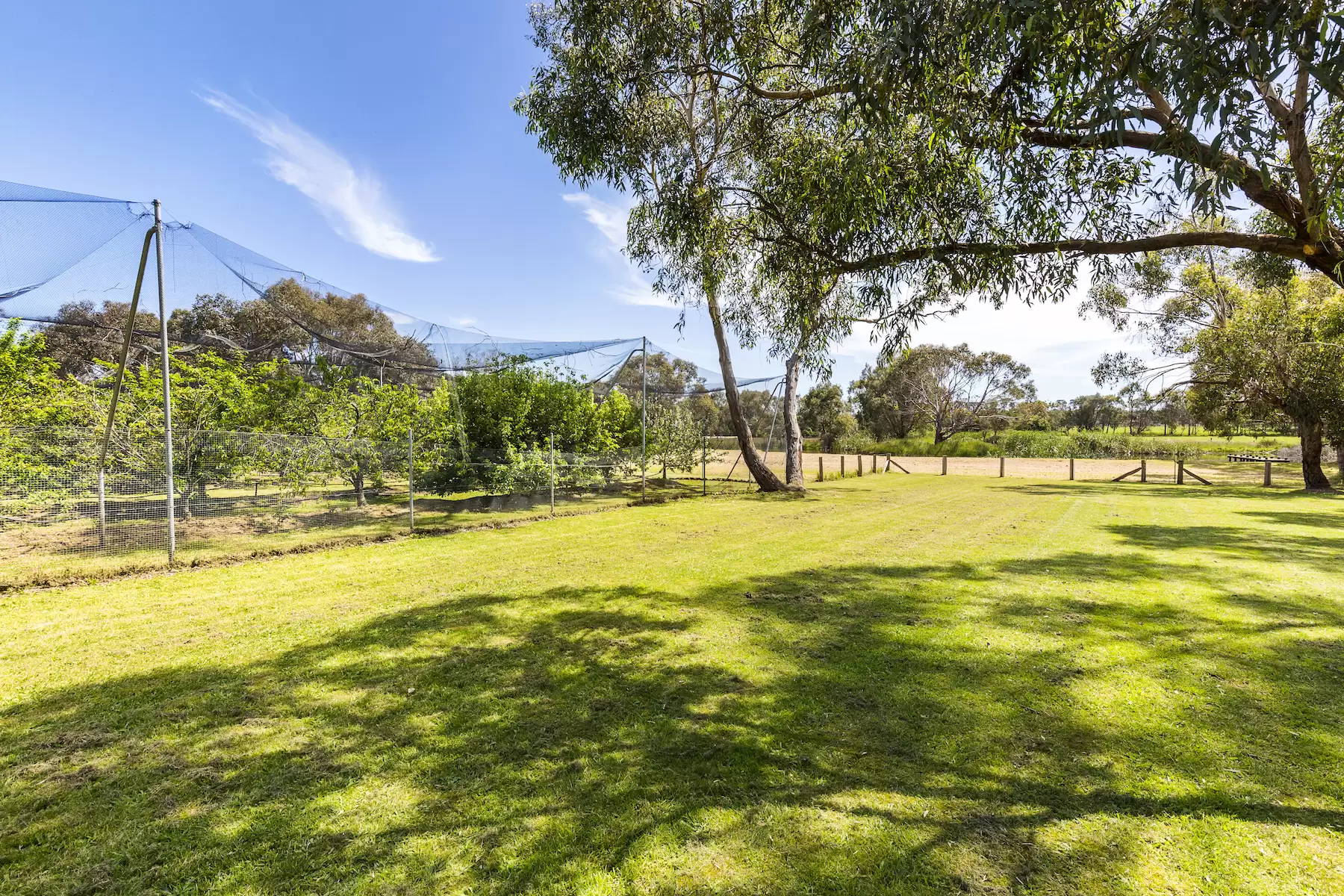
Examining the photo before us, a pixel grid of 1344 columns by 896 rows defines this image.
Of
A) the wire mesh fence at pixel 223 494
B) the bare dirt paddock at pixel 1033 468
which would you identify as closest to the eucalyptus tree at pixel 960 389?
the bare dirt paddock at pixel 1033 468

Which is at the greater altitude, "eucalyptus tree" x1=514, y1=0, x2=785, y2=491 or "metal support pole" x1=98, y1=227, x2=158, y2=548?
"eucalyptus tree" x1=514, y1=0, x2=785, y2=491

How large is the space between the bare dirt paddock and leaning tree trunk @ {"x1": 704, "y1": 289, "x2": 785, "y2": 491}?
1.53 m

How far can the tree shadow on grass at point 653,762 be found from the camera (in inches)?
80.4

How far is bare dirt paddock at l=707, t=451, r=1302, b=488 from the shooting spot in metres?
21.0

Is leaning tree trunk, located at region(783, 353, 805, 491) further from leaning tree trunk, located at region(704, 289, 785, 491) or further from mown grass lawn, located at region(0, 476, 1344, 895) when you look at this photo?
mown grass lawn, located at region(0, 476, 1344, 895)

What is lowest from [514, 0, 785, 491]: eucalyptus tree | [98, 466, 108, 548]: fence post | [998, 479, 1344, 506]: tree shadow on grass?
[998, 479, 1344, 506]: tree shadow on grass

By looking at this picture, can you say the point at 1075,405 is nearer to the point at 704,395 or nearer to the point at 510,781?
the point at 704,395

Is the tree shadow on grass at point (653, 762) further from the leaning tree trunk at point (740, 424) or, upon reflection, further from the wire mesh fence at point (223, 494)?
the leaning tree trunk at point (740, 424)

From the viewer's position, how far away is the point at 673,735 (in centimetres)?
295

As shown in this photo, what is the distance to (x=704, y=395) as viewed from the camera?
1731 centimetres

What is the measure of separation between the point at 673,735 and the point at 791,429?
15.0m

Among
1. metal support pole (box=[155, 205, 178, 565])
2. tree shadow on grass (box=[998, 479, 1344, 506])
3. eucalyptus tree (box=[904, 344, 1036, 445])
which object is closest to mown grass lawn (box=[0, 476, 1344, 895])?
metal support pole (box=[155, 205, 178, 565])

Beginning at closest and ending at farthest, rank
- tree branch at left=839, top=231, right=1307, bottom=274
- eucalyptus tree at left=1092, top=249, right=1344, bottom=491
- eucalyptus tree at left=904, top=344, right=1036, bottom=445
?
tree branch at left=839, top=231, right=1307, bottom=274 < eucalyptus tree at left=1092, top=249, right=1344, bottom=491 < eucalyptus tree at left=904, top=344, right=1036, bottom=445

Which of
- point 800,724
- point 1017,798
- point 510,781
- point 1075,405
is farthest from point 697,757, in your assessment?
point 1075,405
